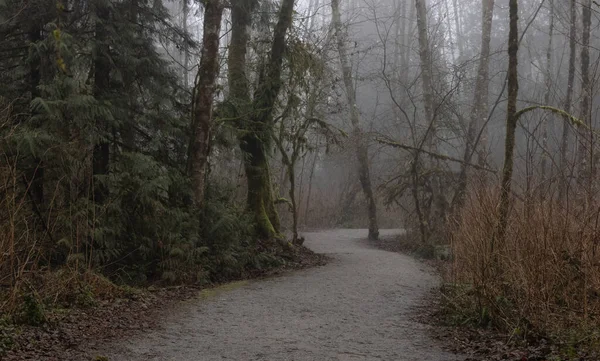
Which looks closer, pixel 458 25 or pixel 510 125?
pixel 510 125

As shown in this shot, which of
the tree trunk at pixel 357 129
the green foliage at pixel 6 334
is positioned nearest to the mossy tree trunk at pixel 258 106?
the tree trunk at pixel 357 129

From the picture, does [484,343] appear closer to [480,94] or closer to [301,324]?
[301,324]

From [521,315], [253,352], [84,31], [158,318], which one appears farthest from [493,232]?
[84,31]

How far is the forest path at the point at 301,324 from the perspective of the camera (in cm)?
655

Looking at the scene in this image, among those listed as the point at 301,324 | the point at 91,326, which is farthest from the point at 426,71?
the point at 91,326

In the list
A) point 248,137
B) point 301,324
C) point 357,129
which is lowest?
point 301,324

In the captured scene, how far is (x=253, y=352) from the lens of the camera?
21.5 ft

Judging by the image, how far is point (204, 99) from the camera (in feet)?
41.0

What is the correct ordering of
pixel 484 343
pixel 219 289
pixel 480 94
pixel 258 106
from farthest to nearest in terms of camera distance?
1. pixel 480 94
2. pixel 258 106
3. pixel 219 289
4. pixel 484 343

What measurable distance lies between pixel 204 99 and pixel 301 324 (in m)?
5.93

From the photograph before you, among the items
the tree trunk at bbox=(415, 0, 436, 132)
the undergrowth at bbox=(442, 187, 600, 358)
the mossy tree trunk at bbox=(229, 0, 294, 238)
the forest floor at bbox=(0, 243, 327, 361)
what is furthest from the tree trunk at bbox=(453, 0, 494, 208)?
the forest floor at bbox=(0, 243, 327, 361)

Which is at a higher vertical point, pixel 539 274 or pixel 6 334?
pixel 539 274

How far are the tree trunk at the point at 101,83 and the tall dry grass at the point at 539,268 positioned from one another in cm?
667

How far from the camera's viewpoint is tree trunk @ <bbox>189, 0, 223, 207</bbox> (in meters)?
12.5
